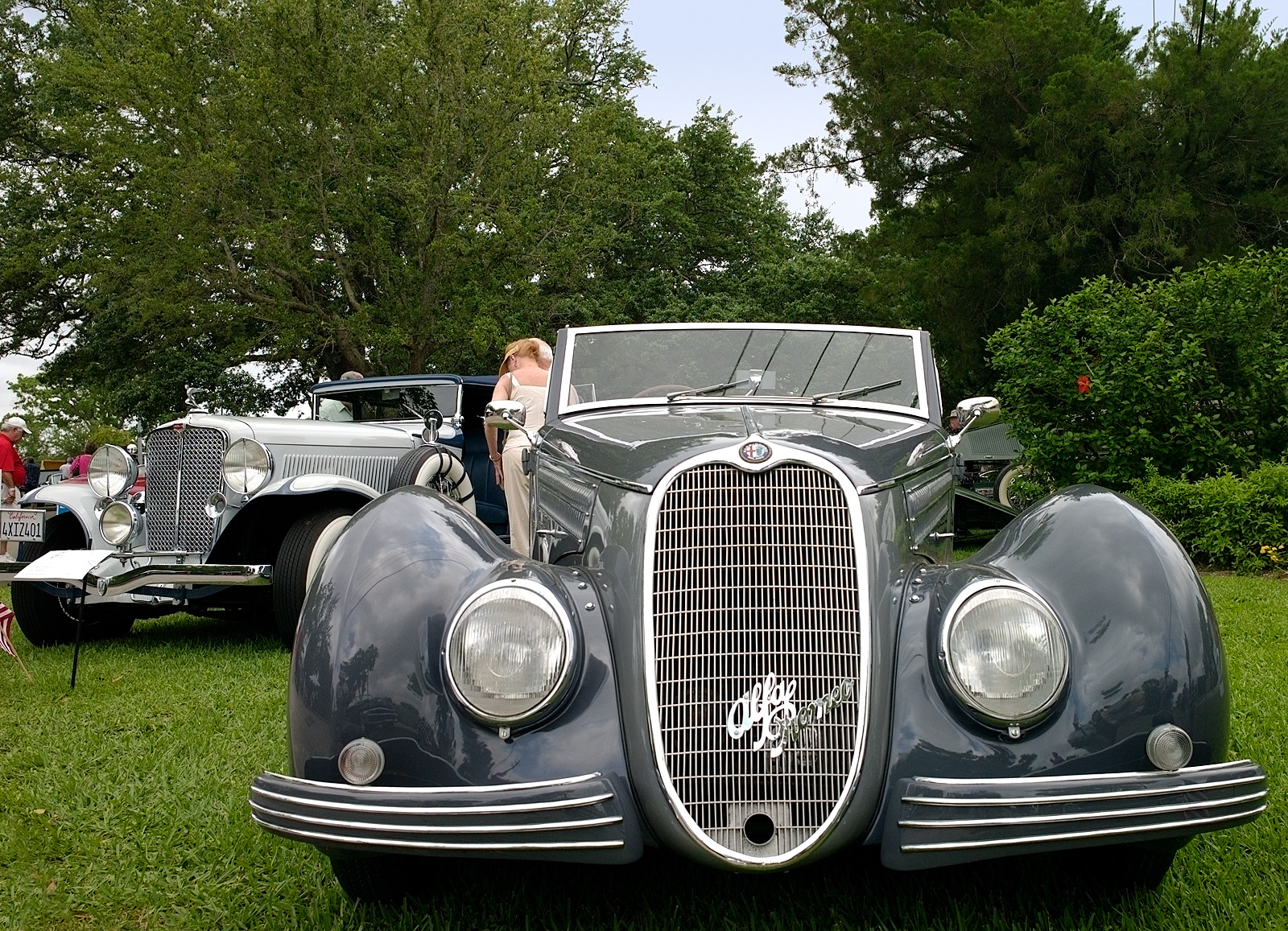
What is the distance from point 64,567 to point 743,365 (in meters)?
3.75

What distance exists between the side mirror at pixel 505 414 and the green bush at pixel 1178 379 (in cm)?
789

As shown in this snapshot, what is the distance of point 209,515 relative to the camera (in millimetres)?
6648

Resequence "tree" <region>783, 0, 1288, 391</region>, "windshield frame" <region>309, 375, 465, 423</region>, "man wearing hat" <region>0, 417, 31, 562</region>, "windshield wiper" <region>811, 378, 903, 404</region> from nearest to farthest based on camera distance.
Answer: "windshield wiper" <region>811, 378, 903, 404</region> < "windshield frame" <region>309, 375, 465, 423</region> < "man wearing hat" <region>0, 417, 31, 562</region> < "tree" <region>783, 0, 1288, 391</region>

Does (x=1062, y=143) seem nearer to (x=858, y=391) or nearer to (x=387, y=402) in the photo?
(x=387, y=402)

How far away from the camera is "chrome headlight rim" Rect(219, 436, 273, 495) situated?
Answer: 6.59 m

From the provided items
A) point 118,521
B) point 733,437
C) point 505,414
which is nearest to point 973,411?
point 733,437

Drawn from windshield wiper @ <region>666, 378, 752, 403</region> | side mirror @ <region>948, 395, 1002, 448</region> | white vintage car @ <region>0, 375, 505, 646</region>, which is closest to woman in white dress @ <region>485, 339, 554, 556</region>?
white vintage car @ <region>0, 375, 505, 646</region>

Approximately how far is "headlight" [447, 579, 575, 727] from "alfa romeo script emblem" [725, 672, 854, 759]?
0.42 meters

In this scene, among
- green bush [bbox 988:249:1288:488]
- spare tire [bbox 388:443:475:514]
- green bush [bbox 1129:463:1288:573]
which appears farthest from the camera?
green bush [bbox 988:249:1288:488]

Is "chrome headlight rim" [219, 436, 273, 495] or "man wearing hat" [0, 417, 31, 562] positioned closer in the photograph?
"chrome headlight rim" [219, 436, 273, 495]

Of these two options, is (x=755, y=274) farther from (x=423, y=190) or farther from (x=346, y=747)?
(x=346, y=747)

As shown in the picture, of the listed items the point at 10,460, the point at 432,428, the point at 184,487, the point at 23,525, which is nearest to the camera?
the point at 184,487

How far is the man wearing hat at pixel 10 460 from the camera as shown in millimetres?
11117

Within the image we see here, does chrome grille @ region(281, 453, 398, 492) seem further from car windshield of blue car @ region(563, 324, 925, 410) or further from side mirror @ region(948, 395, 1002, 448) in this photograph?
side mirror @ region(948, 395, 1002, 448)
